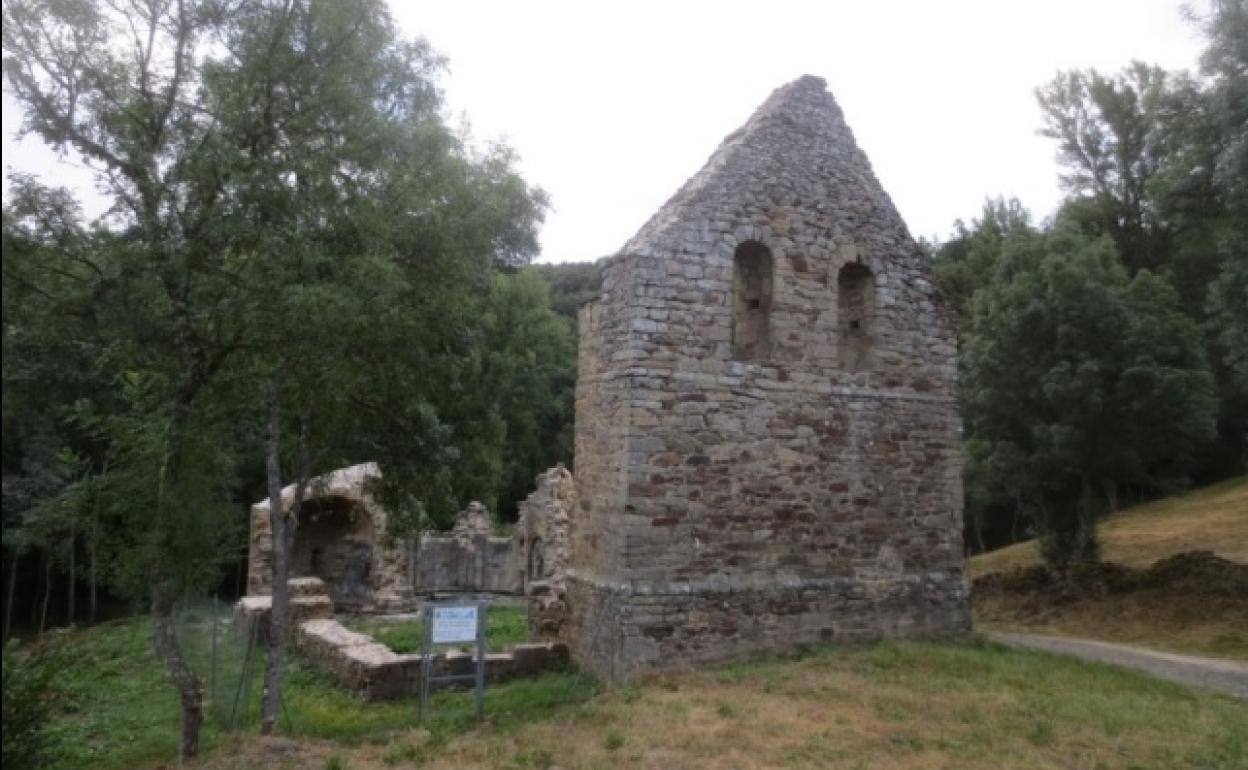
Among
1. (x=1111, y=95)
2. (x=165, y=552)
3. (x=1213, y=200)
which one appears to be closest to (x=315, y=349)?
(x=165, y=552)

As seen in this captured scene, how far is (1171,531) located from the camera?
22.4m

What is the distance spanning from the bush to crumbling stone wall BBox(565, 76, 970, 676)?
532 centimetres

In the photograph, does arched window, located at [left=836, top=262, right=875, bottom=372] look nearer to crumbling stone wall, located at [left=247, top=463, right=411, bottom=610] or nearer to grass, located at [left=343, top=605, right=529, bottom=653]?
grass, located at [left=343, top=605, right=529, bottom=653]

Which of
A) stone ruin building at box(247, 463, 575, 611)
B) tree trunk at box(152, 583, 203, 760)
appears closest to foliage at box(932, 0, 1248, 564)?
stone ruin building at box(247, 463, 575, 611)

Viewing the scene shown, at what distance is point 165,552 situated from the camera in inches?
323

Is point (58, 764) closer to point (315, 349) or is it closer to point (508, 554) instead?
point (315, 349)

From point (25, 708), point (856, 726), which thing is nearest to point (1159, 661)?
point (856, 726)

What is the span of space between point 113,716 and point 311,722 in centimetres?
350

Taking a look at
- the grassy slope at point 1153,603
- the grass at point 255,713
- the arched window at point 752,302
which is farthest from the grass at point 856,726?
the grassy slope at point 1153,603

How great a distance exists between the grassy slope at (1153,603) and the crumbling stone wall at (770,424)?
4.94 meters

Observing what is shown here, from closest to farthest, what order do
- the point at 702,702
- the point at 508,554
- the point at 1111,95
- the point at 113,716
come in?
the point at 702,702
the point at 113,716
the point at 508,554
the point at 1111,95

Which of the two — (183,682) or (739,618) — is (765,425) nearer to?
(739,618)

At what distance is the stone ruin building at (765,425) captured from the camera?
10.2 meters

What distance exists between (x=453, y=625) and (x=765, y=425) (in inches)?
173
